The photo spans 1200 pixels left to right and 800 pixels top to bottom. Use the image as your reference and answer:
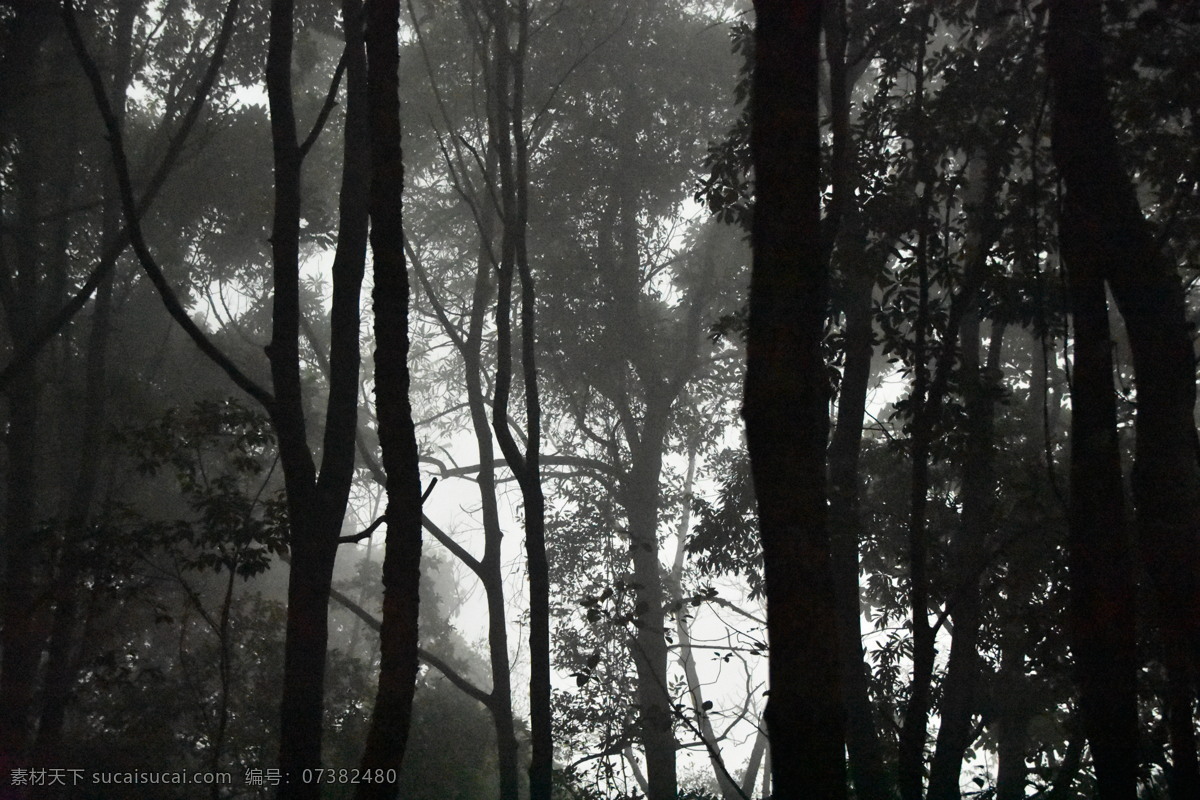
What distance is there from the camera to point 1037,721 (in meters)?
11.3

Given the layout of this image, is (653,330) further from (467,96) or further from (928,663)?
(928,663)

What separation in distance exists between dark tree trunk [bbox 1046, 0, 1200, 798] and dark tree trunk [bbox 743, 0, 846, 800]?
207 cm

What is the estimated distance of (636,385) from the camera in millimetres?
16703

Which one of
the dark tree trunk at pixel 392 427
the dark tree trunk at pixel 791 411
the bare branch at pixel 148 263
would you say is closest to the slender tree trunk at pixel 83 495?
the bare branch at pixel 148 263

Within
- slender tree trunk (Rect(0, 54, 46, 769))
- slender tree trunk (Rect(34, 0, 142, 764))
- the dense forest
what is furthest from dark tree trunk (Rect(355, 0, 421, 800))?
slender tree trunk (Rect(0, 54, 46, 769))

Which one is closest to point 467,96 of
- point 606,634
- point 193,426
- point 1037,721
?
point 606,634

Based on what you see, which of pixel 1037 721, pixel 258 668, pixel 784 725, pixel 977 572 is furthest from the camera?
pixel 258 668

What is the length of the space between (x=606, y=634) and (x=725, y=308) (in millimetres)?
6064

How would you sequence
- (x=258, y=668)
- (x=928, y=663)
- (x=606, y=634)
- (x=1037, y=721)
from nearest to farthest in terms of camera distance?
(x=928, y=663), (x=1037, y=721), (x=258, y=668), (x=606, y=634)

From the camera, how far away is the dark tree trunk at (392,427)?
4.59 m

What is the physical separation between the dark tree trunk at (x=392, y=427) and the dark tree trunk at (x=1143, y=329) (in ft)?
10.5

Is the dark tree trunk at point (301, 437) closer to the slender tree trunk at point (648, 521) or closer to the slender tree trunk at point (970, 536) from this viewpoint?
the slender tree trunk at point (970, 536)

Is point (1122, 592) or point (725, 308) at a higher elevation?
point (725, 308)

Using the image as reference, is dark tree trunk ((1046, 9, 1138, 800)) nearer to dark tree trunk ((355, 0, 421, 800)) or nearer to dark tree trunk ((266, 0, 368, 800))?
dark tree trunk ((355, 0, 421, 800))
